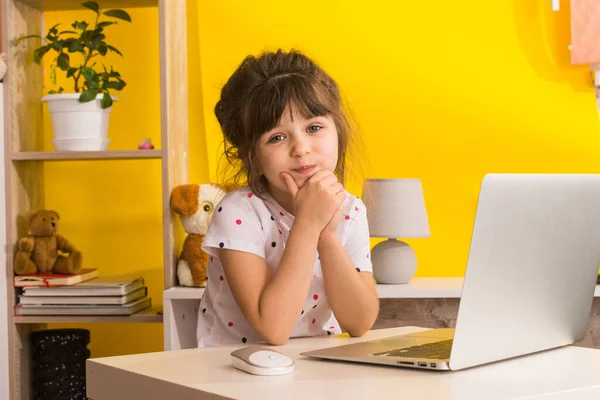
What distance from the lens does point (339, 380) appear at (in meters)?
0.92

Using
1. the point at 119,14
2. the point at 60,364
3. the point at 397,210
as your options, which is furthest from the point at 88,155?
the point at 397,210

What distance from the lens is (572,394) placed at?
87 centimetres

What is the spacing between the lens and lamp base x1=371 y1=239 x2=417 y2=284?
2283mm

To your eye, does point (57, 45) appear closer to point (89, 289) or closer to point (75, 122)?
point (75, 122)

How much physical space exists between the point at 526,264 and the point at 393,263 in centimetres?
131

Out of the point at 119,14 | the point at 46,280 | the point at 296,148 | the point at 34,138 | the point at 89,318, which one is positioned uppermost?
the point at 119,14

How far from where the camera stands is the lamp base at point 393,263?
7.49ft

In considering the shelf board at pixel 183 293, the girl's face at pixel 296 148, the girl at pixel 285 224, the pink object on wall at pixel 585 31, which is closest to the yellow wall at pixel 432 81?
the pink object on wall at pixel 585 31

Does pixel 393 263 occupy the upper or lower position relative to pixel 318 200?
lower

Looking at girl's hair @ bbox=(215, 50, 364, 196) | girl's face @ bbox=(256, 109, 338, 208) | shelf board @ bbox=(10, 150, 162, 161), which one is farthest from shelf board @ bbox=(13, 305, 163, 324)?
girl's face @ bbox=(256, 109, 338, 208)

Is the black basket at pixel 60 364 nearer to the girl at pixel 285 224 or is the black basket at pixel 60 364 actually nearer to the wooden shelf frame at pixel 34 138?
the wooden shelf frame at pixel 34 138

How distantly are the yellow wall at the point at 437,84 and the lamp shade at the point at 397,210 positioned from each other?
0.94 ft

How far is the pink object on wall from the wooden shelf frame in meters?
1.21

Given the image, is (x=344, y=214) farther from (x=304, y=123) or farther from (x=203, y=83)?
(x=203, y=83)
